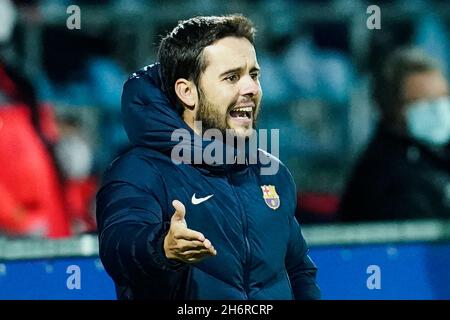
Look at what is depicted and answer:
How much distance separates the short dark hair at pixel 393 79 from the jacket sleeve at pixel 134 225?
94.3 inches

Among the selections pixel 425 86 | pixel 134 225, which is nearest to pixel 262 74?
pixel 425 86

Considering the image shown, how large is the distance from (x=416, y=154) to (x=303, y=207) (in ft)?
1.86

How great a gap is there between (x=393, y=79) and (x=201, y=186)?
94.5 inches

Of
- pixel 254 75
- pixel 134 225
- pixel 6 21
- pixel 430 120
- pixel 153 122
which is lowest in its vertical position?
pixel 134 225

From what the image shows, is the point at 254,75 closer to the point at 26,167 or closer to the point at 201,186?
the point at 201,186

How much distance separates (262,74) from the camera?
4.53 metres

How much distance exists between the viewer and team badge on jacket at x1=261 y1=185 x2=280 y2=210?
Answer: 82.9 inches

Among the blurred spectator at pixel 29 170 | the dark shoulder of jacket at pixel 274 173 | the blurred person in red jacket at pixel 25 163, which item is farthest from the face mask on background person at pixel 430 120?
the dark shoulder of jacket at pixel 274 173

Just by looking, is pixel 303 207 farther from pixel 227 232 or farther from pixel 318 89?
pixel 227 232

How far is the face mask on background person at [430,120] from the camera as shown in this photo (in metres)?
4.24

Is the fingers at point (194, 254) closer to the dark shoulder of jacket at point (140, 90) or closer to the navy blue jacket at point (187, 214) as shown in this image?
the navy blue jacket at point (187, 214)
